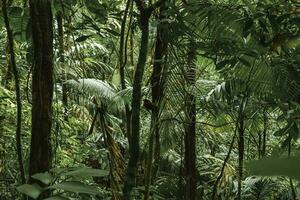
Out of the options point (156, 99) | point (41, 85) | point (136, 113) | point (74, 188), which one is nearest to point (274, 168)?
point (74, 188)

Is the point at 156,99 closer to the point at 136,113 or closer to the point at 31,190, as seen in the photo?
the point at 136,113

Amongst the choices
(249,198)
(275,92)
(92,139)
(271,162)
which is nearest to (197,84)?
(275,92)

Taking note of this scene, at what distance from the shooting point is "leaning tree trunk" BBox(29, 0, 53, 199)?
1676 mm

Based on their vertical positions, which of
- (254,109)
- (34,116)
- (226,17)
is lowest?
(34,116)

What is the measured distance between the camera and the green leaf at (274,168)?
0.84 feet

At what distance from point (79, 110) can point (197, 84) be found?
5.05 ft

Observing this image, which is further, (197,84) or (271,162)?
(197,84)

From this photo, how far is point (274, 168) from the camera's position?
25 centimetres

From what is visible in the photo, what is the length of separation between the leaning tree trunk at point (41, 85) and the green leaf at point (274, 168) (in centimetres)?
149

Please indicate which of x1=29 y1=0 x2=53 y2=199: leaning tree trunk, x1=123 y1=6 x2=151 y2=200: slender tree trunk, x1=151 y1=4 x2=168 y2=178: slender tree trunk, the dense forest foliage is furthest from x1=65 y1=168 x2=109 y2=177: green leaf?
x1=151 y1=4 x2=168 y2=178: slender tree trunk

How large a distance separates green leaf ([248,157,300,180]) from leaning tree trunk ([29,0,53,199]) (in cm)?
149

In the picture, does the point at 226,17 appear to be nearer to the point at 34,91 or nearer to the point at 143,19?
the point at 143,19

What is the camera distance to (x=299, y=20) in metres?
1.53

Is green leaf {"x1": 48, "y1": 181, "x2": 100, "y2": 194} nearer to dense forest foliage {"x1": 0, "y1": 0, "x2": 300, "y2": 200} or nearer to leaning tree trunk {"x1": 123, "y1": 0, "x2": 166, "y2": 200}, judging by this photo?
dense forest foliage {"x1": 0, "y1": 0, "x2": 300, "y2": 200}
